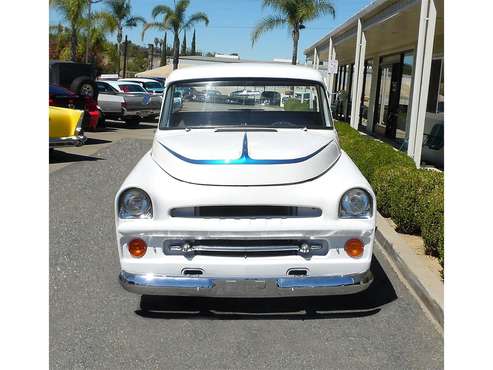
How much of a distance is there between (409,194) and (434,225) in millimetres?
948

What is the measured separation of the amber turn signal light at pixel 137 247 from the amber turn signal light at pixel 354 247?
4.61ft

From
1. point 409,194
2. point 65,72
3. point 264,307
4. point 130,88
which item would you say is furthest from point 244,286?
point 130,88

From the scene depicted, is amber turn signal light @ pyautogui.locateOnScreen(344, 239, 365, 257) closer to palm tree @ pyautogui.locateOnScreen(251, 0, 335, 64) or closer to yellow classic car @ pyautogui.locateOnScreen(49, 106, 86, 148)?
yellow classic car @ pyautogui.locateOnScreen(49, 106, 86, 148)

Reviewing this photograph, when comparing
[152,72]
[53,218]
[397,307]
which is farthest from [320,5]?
[152,72]

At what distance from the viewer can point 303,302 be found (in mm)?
4234

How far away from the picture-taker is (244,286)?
3555 mm

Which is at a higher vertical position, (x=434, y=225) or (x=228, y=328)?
(x=434, y=225)

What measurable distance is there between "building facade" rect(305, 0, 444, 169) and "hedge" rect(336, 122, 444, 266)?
1.17 m

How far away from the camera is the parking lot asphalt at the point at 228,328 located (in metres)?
3.40

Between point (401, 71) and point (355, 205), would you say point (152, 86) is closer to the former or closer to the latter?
point (401, 71)

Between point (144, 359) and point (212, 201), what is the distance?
1.12 m

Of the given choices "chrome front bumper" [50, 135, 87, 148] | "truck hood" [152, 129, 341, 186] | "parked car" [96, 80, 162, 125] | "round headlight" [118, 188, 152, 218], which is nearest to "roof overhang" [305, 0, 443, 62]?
"truck hood" [152, 129, 341, 186]

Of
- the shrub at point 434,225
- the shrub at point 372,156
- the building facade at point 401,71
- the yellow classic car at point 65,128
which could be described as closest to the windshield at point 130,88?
the building facade at point 401,71

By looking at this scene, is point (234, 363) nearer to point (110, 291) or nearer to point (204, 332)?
point (204, 332)
